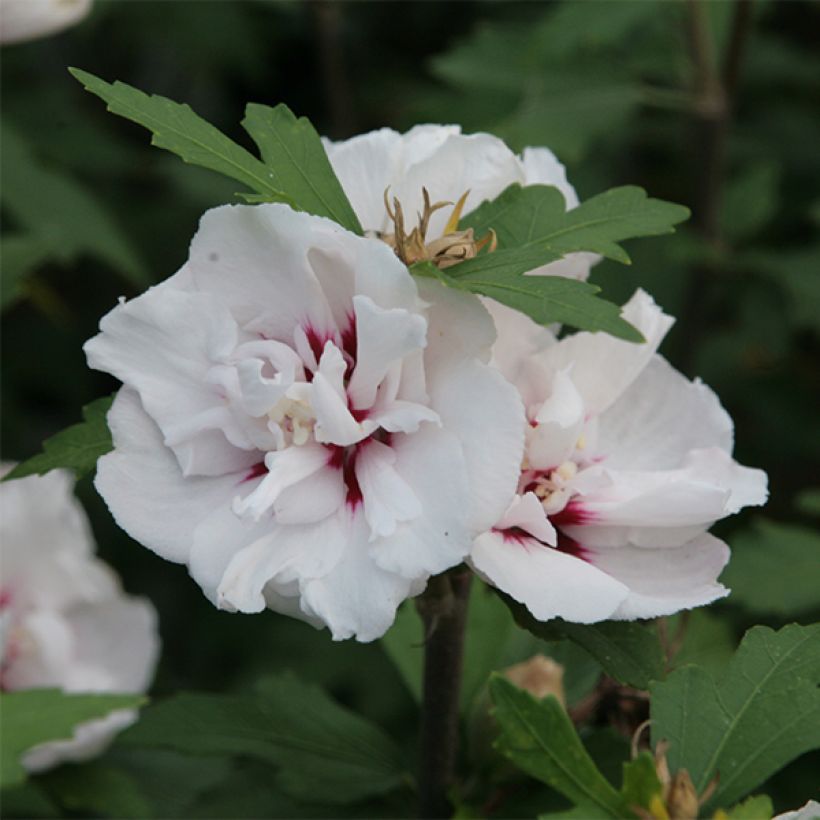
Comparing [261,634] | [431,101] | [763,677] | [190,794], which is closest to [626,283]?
[431,101]

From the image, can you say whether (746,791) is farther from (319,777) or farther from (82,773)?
(82,773)

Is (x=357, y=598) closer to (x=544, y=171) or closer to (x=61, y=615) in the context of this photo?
(x=544, y=171)

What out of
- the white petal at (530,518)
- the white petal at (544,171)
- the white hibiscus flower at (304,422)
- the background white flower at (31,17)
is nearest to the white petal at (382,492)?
the white hibiscus flower at (304,422)

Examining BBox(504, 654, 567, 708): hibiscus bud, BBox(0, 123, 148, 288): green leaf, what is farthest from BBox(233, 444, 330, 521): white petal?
BBox(0, 123, 148, 288): green leaf

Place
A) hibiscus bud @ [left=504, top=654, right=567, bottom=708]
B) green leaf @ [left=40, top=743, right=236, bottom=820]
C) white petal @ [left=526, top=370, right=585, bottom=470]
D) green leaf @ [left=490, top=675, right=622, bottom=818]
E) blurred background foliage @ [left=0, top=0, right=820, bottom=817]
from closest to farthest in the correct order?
green leaf @ [left=490, top=675, right=622, bottom=818] < white petal @ [left=526, top=370, right=585, bottom=470] < hibiscus bud @ [left=504, top=654, right=567, bottom=708] < green leaf @ [left=40, top=743, right=236, bottom=820] < blurred background foliage @ [left=0, top=0, right=820, bottom=817]

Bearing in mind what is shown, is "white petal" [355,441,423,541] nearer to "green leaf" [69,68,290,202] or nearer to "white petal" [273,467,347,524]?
"white petal" [273,467,347,524]

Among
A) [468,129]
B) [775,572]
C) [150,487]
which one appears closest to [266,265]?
[150,487]

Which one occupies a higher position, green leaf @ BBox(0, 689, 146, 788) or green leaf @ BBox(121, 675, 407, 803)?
green leaf @ BBox(0, 689, 146, 788)
